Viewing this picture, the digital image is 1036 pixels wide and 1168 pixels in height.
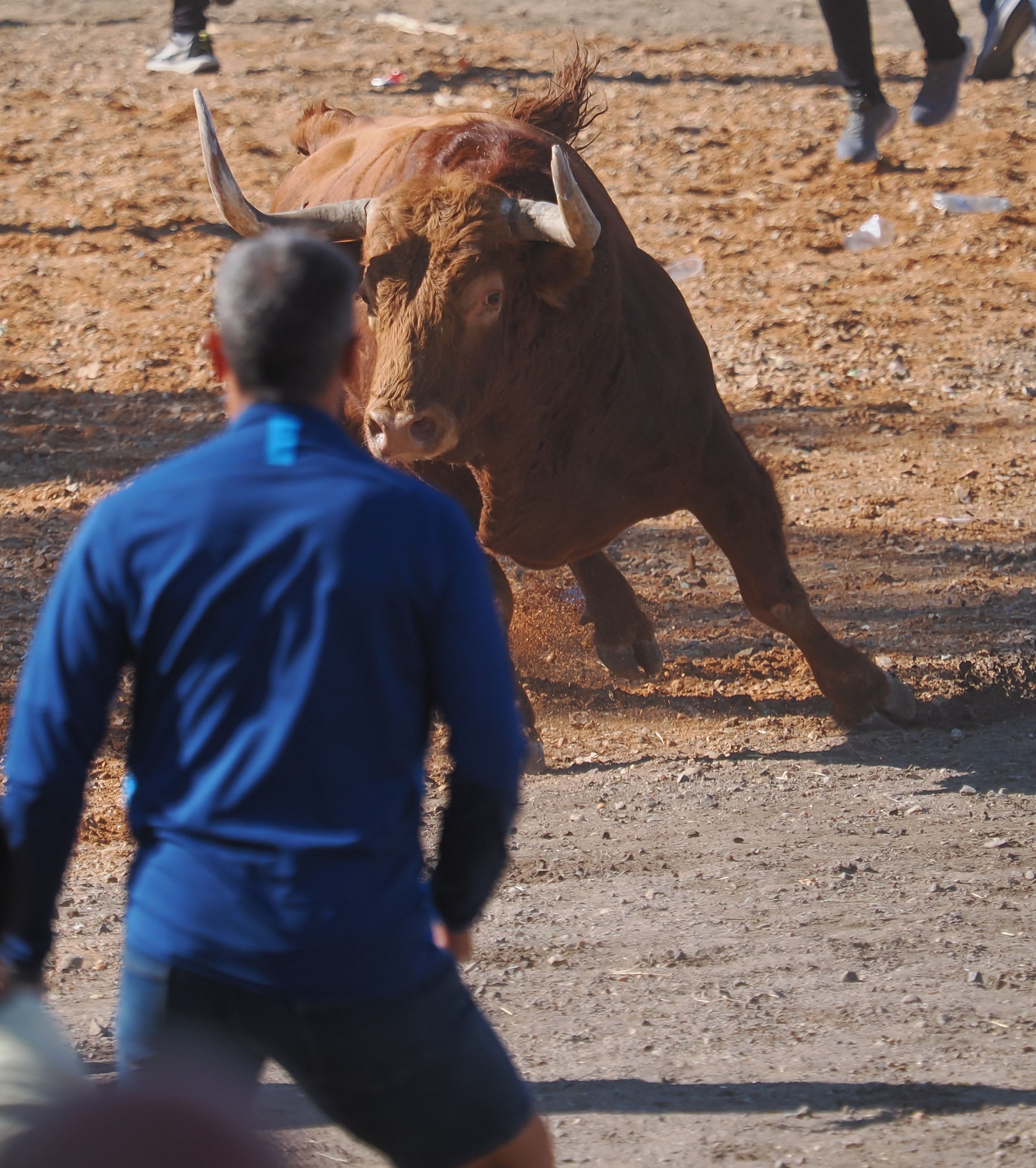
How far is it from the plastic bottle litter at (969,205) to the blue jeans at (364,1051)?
11425mm

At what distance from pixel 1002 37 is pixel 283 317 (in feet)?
31.0

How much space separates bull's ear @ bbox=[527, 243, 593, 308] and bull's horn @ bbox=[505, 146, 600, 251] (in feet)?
0.16

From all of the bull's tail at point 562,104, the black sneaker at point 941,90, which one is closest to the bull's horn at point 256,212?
the bull's tail at point 562,104

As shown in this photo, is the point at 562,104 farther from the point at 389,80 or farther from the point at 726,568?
the point at 389,80

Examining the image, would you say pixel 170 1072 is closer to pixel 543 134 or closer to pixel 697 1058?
pixel 697 1058

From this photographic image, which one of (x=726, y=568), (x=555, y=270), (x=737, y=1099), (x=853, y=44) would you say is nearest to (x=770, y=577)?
(x=555, y=270)

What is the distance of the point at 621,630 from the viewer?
22.0ft

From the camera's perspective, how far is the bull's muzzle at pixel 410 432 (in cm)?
478

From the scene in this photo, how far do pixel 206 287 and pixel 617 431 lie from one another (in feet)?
22.4

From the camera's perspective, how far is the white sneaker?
15.1 m

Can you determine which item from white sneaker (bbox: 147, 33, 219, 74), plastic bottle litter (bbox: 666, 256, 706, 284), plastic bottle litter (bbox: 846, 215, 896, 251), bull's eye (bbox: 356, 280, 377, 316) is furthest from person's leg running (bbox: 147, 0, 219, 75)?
bull's eye (bbox: 356, 280, 377, 316)

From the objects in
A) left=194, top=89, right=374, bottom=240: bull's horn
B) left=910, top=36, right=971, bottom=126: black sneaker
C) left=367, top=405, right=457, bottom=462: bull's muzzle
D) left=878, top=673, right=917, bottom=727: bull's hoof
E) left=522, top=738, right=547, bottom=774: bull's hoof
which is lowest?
Result: left=878, top=673, right=917, bottom=727: bull's hoof

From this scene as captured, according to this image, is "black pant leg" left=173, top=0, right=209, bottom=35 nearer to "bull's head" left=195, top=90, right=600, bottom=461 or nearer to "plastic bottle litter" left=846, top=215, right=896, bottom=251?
"plastic bottle litter" left=846, top=215, right=896, bottom=251

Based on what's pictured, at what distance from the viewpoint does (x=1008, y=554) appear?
25.9 feet
